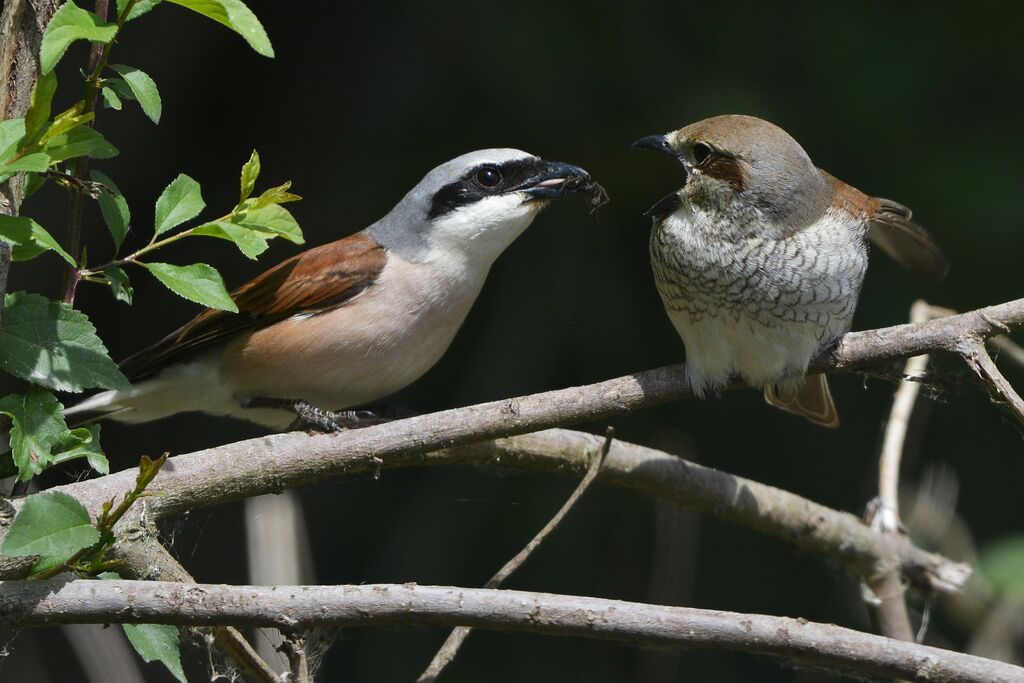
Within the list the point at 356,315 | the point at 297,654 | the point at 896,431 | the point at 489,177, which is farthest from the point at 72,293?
the point at 896,431

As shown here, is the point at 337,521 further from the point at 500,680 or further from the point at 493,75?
the point at 493,75

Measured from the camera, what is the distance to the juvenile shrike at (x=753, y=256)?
7.73 feet

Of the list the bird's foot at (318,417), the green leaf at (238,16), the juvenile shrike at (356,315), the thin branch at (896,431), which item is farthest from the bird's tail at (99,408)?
the thin branch at (896,431)

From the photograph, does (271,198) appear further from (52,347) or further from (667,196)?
(667,196)

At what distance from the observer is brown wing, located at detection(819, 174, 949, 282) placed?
2.58 metres

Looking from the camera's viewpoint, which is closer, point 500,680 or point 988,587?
point 988,587

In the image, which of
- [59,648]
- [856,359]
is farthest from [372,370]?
[59,648]

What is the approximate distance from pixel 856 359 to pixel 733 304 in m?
0.35

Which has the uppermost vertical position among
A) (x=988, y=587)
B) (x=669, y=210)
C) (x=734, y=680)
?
(x=669, y=210)

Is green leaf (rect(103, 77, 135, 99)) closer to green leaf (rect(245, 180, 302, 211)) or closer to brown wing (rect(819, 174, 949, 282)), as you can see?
green leaf (rect(245, 180, 302, 211))

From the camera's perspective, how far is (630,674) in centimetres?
409

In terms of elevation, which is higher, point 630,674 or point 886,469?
point 886,469

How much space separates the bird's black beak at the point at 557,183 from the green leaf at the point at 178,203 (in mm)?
1319

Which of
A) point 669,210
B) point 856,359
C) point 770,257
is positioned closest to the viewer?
point 856,359
